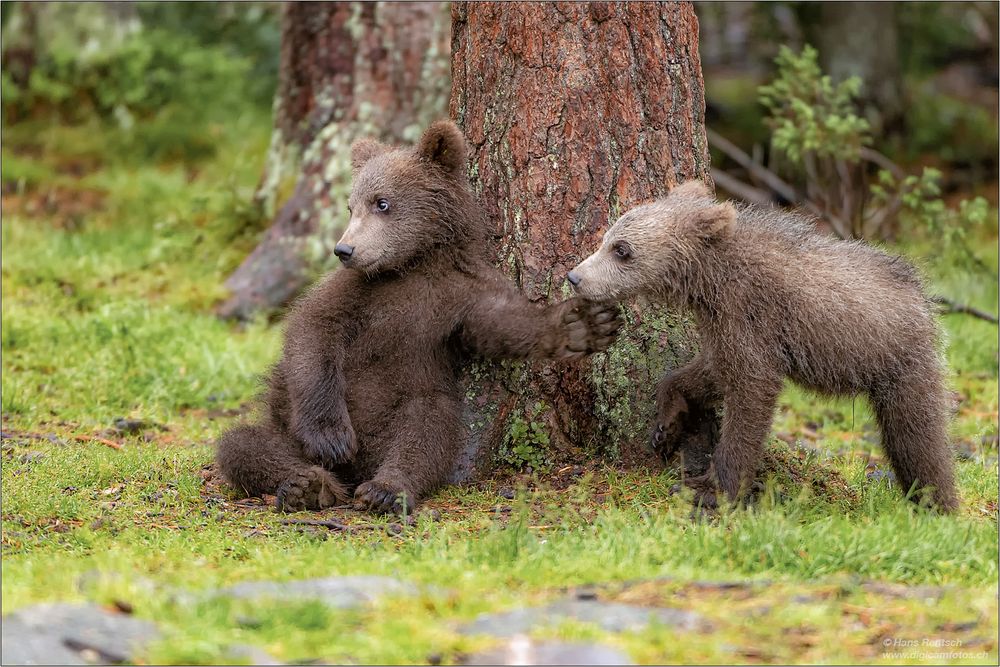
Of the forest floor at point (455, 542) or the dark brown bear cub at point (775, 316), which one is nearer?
the forest floor at point (455, 542)

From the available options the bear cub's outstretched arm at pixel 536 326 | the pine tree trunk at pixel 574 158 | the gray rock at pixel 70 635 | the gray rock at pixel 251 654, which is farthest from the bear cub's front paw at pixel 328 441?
the gray rock at pixel 251 654

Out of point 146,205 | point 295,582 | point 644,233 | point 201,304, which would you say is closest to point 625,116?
point 644,233

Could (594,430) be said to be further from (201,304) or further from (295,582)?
(201,304)

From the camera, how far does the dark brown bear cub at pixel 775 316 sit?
5.31 m

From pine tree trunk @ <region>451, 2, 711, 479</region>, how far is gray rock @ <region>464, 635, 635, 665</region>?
2.25 meters

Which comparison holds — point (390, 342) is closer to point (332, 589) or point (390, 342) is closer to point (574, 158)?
point (574, 158)

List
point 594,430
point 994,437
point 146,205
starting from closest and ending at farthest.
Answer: point 594,430 → point 994,437 → point 146,205

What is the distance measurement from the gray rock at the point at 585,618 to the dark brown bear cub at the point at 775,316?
144 cm

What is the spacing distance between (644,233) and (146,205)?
7529mm

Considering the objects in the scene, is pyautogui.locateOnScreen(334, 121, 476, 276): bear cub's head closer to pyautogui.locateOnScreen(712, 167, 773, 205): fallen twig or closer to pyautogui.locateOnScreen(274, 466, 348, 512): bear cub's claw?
pyautogui.locateOnScreen(274, 466, 348, 512): bear cub's claw

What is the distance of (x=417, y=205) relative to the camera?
579cm

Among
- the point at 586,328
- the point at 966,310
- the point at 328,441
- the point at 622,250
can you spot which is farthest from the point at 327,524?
the point at 966,310

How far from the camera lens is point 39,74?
12797mm

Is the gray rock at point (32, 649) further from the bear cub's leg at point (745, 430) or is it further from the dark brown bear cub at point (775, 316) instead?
the bear cub's leg at point (745, 430)
